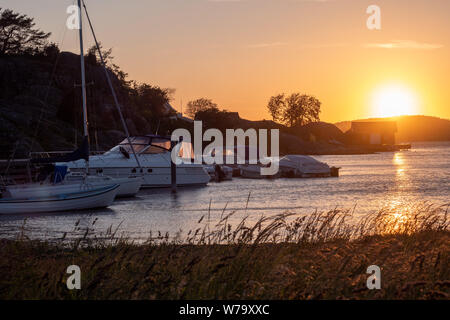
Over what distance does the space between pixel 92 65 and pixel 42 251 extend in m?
76.3

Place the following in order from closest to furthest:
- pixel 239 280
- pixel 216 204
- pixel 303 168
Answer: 1. pixel 239 280
2. pixel 216 204
3. pixel 303 168

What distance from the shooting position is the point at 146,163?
44.8 meters

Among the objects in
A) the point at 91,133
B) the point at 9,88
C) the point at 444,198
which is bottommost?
the point at 444,198

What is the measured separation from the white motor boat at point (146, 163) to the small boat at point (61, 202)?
12632 millimetres

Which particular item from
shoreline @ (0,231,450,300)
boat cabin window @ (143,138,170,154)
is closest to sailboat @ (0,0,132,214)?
boat cabin window @ (143,138,170,154)

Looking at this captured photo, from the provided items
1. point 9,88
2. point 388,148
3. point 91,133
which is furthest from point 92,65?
point 388,148

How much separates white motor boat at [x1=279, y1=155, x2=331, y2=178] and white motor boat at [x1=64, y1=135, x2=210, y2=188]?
60.8 feet

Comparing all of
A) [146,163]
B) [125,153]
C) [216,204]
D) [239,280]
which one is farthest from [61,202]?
[239,280]

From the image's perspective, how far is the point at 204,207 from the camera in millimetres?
33375

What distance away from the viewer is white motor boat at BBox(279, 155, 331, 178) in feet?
205

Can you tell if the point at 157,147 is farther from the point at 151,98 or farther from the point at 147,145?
the point at 151,98

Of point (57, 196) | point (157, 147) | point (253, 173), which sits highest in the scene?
point (157, 147)

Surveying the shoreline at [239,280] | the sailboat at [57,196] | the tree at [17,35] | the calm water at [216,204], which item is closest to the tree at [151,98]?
the tree at [17,35]
